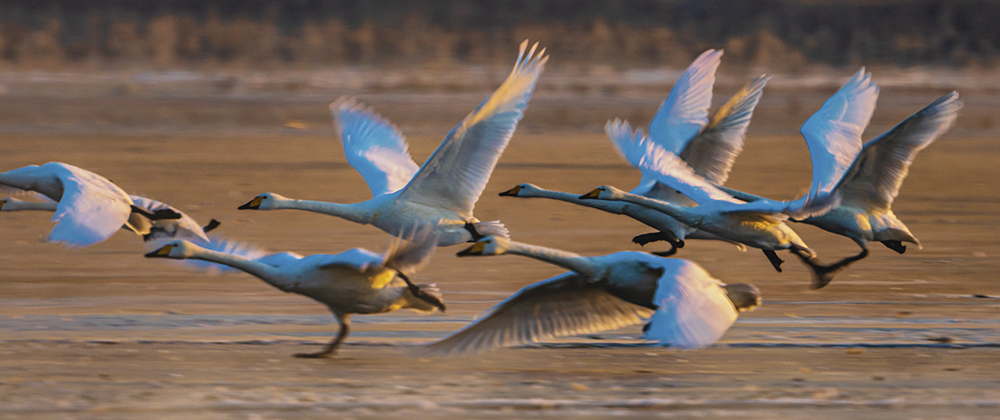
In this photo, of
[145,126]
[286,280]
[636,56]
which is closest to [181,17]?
[636,56]

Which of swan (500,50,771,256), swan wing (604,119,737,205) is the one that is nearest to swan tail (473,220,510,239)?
swan wing (604,119,737,205)

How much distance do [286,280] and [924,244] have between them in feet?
21.9

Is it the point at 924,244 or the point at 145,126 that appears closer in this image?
the point at 924,244

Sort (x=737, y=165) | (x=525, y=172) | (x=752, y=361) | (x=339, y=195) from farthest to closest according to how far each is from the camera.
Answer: (x=737, y=165)
(x=525, y=172)
(x=339, y=195)
(x=752, y=361)

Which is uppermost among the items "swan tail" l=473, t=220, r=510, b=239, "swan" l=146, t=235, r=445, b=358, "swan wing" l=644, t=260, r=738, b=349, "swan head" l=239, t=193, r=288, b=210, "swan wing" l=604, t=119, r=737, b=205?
"swan wing" l=604, t=119, r=737, b=205

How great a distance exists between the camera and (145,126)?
24.0 meters

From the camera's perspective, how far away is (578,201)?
898cm

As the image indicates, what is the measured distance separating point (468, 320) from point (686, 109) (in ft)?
9.23

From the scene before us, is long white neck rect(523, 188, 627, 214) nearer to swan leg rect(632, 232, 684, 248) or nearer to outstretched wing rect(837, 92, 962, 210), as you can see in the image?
swan leg rect(632, 232, 684, 248)

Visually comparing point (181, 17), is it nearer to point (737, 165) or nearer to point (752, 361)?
point (737, 165)

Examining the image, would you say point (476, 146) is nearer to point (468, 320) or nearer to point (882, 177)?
point (468, 320)

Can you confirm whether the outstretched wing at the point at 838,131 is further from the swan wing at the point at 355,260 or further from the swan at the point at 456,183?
the swan wing at the point at 355,260

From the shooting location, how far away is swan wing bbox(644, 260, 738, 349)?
5.71 meters

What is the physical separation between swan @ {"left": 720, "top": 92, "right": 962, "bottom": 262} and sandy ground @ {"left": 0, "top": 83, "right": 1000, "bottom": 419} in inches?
17.6
